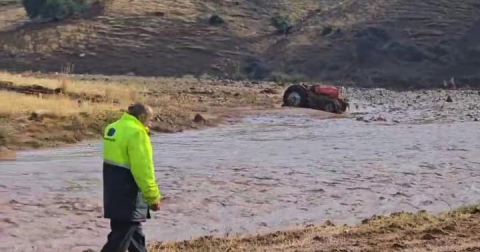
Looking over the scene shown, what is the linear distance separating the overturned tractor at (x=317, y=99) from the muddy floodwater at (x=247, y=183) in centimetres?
824

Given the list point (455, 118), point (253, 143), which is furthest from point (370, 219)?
point (455, 118)

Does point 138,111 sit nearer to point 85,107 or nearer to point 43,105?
point 43,105

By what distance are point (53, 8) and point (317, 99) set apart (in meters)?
38.9

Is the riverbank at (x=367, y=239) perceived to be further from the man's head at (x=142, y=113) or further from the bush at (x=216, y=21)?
the bush at (x=216, y=21)

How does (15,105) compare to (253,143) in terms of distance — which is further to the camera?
(15,105)

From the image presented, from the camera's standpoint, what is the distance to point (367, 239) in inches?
448

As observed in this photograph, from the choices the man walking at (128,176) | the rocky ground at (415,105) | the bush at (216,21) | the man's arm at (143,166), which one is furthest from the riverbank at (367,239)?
the bush at (216,21)

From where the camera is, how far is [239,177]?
60.0ft

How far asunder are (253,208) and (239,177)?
316 centimetres

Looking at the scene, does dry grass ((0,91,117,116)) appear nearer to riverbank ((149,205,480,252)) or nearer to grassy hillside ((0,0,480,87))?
riverbank ((149,205,480,252))

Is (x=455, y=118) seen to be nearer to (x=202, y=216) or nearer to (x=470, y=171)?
(x=470, y=171)

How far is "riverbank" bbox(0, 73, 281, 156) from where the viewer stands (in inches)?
949

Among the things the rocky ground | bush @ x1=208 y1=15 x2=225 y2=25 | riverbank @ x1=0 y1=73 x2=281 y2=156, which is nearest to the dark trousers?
riverbank @ x1=0 y1=73 x2=281 y2=156

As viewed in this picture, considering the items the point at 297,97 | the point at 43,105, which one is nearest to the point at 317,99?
the point at 297,97
